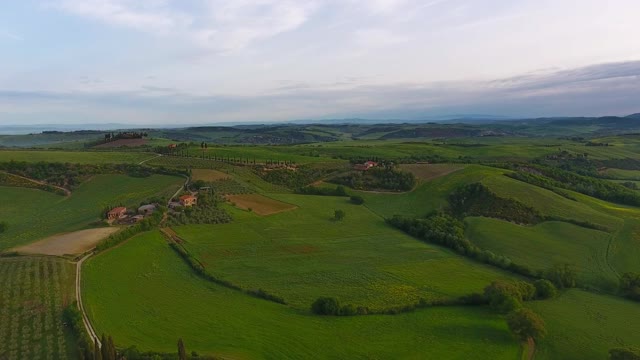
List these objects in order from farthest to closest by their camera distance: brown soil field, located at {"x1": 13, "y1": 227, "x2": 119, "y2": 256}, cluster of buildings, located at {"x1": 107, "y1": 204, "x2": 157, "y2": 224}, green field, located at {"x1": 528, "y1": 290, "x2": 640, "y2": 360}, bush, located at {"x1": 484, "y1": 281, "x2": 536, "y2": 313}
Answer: cluster of buildings, located at {"x1": 107, "y1": 204, "x2": 157, "y2": 224}
brown soil field, located at {"x1": 13, "y1": 227, "x2": 119, "y2": 256}
bush, located at {"x1": 484, "y1": 281, "x2": 536, "y2": 313}
green field, located at {"x1": 528, "y1": 290, "x2": 640, "y2": 360}

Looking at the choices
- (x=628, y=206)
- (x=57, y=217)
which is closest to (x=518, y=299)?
(x=628, y=206)

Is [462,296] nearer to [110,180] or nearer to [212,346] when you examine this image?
[212,346]

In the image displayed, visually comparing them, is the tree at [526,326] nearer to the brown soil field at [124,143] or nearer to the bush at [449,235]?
the bush at [449,235]

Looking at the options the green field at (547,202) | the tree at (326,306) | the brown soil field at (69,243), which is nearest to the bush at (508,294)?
the tree at (326,306)

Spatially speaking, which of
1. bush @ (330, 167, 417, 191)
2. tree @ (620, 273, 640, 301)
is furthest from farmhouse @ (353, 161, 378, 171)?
tree @ (620, 273, 640, 301)

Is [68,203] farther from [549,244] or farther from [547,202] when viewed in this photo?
[547,202]

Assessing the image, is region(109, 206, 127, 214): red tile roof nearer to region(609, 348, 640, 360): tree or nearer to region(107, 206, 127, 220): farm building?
region(107, 206, 127, 220): farm building

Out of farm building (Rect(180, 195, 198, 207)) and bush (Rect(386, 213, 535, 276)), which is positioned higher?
farm building (Rect(180, 195, 198, 207))
